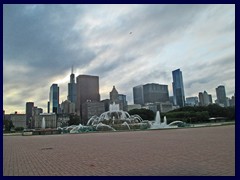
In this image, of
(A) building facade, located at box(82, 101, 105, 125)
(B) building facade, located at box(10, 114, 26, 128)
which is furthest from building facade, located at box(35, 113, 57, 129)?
(B) building facade, located at box(10, 114, 26, 128)

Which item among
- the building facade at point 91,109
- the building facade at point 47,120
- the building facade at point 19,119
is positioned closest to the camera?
the building facade at point 47,120

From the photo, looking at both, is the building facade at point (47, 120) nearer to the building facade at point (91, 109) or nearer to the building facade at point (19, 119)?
the building facade at point (91, 109)

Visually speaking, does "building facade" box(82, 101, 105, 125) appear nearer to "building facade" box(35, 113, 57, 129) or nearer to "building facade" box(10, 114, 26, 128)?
"building facade" box(35, 113, 57, 129)

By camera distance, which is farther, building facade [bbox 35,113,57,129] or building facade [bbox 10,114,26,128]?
building facade [bbox 10,114,26,128]

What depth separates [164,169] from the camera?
727 centimetres

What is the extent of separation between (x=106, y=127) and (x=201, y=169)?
36550 mm

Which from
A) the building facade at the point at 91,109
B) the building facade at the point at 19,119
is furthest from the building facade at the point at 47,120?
the building facade at the point at 19,119

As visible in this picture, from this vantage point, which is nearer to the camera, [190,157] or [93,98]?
[190,157]

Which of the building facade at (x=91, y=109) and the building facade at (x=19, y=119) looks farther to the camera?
the building facade at (x=19, y=119)

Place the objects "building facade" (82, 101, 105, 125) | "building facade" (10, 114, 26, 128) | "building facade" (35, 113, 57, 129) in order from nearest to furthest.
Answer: "building facade" (35, 113, 57, 129), "building facade" (82, 101, 105, 125), "building facade" (10, 114, 26, 128)

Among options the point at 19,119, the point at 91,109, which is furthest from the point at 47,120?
the point at 19,119

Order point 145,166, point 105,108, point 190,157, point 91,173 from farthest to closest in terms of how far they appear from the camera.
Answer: point 105,108 → point 190,157 → point 145,166 → point 91,173
